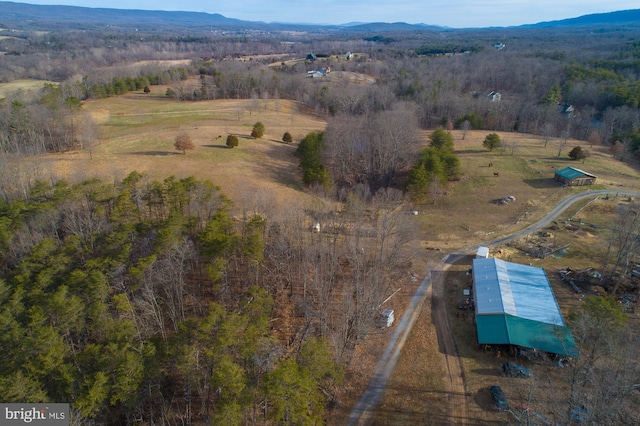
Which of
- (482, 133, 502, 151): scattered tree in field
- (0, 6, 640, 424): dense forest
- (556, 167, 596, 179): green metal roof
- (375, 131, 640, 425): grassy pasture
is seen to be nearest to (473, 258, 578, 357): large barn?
(375, 131, 640, 425): grassy pasture

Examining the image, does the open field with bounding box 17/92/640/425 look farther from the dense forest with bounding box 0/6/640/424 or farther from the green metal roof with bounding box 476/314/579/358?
the dense forest with bounding box 0/6/640/424

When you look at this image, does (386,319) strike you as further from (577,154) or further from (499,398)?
(577,154)

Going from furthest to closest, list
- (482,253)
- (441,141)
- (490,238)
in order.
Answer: (441,141) < (490,238) < (482,253)

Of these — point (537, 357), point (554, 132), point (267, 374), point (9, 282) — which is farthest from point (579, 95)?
point (9, 282)

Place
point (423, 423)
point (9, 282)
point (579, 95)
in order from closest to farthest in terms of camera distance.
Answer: point (423, 423) → point (9, 282) → point (579, 95)

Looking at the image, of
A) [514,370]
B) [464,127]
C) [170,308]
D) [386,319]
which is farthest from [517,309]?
[464,127]

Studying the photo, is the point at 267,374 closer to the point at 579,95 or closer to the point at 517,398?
the point at 517,398

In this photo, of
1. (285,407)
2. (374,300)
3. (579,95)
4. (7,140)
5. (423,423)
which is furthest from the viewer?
(579,95)
